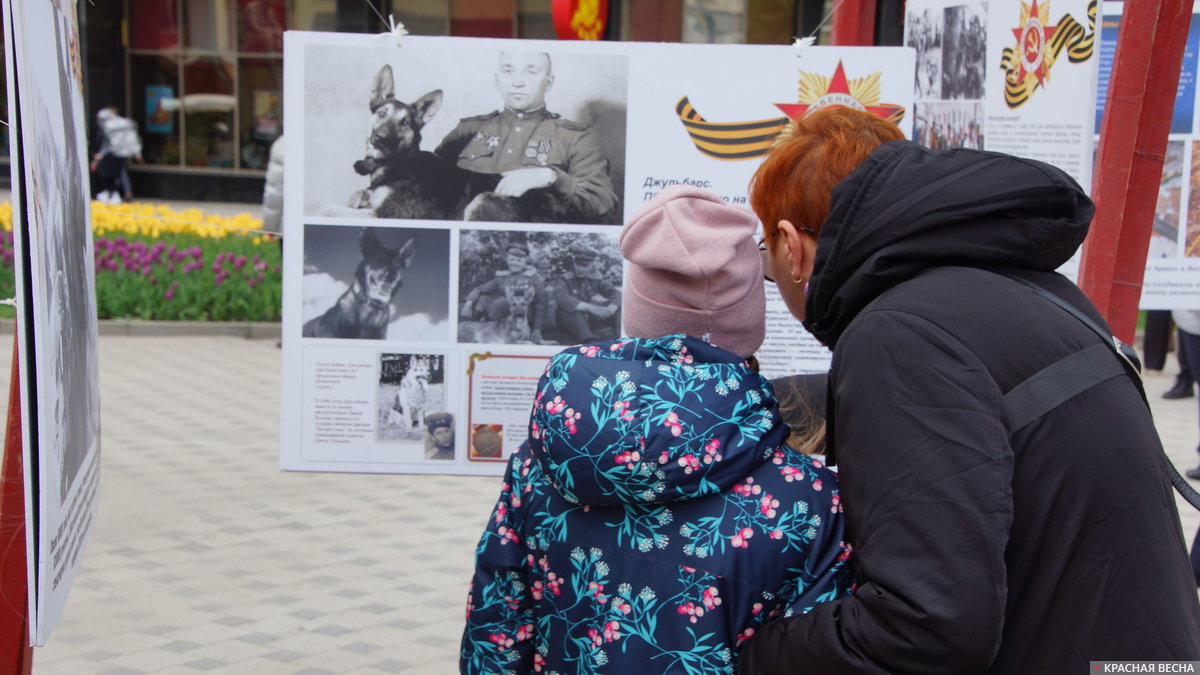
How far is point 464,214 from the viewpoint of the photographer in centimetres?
275

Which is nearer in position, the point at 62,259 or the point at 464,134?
the point at 62,259

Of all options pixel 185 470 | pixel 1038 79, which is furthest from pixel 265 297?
pixel 1038 79

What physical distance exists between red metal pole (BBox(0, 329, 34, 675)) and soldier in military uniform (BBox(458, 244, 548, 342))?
40.3 inches

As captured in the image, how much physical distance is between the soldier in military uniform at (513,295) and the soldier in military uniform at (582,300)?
4cm

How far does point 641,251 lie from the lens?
1713mm

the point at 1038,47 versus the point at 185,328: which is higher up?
the point at 1038,47

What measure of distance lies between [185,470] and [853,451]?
17.5 ft

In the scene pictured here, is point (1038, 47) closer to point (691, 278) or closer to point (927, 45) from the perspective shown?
point (927, 45)

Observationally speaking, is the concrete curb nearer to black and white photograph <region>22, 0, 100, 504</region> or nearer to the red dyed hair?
black and white photograph <region>22, 0, 100, 504</region>

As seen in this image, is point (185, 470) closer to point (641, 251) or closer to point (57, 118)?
point (57, 118)

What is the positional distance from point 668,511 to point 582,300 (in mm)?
1295

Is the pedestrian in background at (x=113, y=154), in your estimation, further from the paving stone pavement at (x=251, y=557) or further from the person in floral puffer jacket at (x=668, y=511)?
the person in floral puffer jacket at (x=668, y=511)

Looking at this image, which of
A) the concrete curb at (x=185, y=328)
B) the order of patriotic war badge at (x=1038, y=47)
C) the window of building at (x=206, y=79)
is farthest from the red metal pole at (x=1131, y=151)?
the window of building at (x=206, y=79)

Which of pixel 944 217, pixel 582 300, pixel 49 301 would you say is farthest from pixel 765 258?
pixel 582 300
